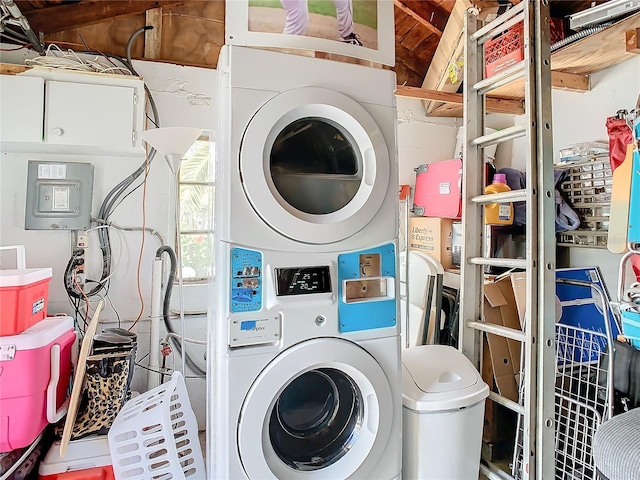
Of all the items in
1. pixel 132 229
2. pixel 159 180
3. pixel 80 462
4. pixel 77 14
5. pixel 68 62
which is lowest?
pixel 80 462

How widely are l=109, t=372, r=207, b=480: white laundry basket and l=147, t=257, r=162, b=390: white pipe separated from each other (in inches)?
27.0

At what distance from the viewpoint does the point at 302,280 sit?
132 cm

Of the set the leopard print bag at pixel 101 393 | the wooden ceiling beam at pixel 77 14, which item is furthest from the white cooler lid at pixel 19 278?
the wooden ceiling beam at pixel 77 14

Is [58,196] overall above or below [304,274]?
above

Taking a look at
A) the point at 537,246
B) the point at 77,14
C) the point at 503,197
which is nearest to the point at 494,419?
the point at 537,246

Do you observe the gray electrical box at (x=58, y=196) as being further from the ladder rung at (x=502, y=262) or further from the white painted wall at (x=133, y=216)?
the ladder rung at (x=502, y=262)

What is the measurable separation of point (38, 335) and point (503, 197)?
7.01 feet

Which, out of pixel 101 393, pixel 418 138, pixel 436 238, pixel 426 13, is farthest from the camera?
pixel 418 138

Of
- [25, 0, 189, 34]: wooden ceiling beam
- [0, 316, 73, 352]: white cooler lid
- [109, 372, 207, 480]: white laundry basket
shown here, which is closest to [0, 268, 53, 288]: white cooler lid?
[0, 316, 73, 352]: white cooler lid

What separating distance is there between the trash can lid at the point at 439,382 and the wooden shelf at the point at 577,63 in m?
1.58

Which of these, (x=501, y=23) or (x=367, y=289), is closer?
(x=367, y=289)

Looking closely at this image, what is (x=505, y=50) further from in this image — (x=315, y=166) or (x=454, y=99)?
(x=315, y=166)

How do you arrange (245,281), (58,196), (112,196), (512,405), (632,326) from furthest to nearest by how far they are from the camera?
(112,196) < (58,196) < (632,326) < (512,405) < (245,281)

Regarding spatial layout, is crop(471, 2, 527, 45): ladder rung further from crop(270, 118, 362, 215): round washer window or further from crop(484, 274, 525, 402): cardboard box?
crop(484, 274, 525, 402): cardboard box
